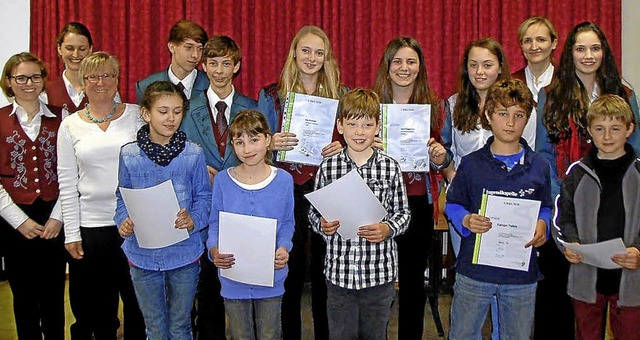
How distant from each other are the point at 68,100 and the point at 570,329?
124 inches

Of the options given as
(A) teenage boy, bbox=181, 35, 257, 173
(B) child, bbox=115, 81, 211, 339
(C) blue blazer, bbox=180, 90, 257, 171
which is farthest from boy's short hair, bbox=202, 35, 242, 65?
(B) child, bbox=115, 81, 211, 339

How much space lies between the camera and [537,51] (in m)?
3.76

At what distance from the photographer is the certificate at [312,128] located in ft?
10.8

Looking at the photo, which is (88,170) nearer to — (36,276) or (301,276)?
(36,276)

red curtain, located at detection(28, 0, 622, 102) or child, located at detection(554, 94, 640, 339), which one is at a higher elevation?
red curtain, located at detection(28, 0, 622, 102)

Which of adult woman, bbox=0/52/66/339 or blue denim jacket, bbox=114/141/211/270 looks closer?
blue denim jacket, bbox=114/141/211/270

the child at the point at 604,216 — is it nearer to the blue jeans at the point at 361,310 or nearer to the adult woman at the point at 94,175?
the blue jeans at the point at 361,310

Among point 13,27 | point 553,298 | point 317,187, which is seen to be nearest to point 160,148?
point 317,187

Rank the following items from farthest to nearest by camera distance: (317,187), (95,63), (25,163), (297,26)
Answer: (297,26) → (25,163) → (95,63) → (317,187)

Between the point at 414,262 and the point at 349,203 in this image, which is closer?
the point at 349,203

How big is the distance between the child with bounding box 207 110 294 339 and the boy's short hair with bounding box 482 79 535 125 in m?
1.02

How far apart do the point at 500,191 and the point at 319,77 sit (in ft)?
3.83

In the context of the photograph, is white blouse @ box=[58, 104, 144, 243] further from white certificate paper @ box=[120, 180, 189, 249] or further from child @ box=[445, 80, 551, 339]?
child @ box=[445, 80, 551, 339]

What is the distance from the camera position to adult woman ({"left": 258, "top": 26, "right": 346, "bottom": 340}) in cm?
336
